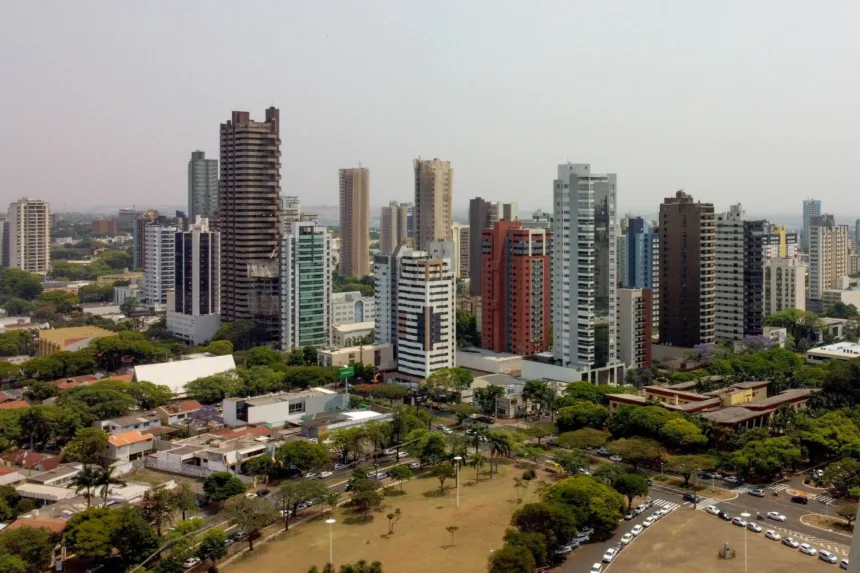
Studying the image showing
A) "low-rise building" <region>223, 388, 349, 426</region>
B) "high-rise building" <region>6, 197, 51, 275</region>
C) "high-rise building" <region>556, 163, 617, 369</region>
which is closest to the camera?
"low-rise building" <region>223, 388, 349, 426</region>

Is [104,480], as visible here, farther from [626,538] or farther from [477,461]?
[626,538]

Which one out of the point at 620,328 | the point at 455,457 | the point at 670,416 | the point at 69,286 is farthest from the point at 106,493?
the point at 69,286

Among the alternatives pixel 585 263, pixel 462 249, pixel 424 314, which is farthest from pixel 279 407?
pixel 462 249

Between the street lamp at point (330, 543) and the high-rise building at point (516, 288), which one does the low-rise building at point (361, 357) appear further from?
the street lamp at point (330, 543)

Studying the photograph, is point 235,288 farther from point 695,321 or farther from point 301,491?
point 301,491

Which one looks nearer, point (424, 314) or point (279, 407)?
point (279, 407)

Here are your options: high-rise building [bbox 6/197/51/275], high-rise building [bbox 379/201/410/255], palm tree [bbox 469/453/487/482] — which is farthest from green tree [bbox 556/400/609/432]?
high-rise building [bbox 6/197/51/275]

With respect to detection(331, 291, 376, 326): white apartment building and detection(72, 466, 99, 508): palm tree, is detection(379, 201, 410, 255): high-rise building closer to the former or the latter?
detection(331, 291, 376, 326): white apartment building
